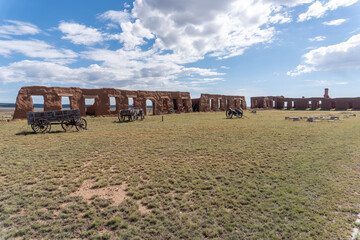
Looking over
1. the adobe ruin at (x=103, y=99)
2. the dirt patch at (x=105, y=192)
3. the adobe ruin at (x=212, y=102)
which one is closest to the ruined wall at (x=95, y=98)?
the adobe ruin at (x=103, y=99)

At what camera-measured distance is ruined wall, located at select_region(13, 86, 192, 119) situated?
17031 mm

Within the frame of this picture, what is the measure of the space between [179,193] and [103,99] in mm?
19661

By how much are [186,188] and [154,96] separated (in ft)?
73.6

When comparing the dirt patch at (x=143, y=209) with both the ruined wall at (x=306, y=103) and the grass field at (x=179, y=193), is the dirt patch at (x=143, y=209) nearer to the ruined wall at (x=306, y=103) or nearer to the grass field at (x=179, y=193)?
the grass field at (x=179, y=193)

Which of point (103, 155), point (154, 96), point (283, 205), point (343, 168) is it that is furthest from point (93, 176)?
point (154, 96)

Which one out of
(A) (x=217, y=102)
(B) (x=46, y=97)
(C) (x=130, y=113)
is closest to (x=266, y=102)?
(A) (x=217, y=102)

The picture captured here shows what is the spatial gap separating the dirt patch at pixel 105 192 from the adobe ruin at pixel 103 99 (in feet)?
58.3

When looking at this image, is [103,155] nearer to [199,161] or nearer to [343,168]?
[199,161]

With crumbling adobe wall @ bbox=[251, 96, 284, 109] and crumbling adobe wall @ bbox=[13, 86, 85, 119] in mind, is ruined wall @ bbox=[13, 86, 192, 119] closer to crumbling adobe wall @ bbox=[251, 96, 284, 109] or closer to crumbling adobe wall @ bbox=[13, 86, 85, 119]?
crumbling adobe wall @ bbox=[13, 86, 85, 119]

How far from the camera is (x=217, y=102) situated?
34688 millimetres

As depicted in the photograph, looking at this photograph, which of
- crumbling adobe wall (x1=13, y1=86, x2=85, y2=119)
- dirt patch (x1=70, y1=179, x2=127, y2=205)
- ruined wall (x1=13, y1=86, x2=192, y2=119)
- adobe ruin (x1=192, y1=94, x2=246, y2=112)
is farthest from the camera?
adobe ruin (x1=192, y1=94, x2=246, y2=112)

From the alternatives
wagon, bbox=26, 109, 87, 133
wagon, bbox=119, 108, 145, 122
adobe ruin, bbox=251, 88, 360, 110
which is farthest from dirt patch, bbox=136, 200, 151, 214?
adobe ruin, bbox=251, 88, 360, 110

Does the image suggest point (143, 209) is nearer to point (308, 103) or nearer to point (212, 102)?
point (212, 102)

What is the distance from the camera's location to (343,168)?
521cm
